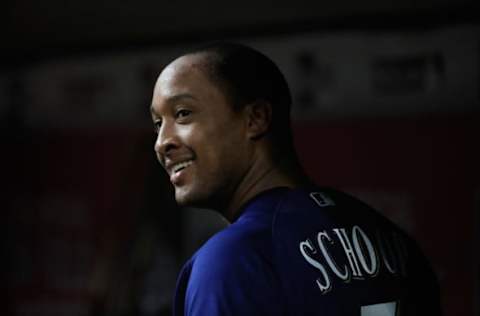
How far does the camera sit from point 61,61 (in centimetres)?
411

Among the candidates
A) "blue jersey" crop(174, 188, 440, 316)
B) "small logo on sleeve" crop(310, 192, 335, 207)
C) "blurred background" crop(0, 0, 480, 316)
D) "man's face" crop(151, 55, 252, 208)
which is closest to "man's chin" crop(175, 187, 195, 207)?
"man's face" crop(151, 55, 252, 208)

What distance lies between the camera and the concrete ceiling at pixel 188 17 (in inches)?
131

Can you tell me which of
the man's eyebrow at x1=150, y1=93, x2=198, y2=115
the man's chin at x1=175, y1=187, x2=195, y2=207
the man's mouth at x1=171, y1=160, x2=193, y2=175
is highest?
the man's eyebrow at x1=150, y1=93, x2=198, y2=115

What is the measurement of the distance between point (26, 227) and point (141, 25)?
140 centimetres

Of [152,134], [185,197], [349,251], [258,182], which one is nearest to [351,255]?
[349,251]

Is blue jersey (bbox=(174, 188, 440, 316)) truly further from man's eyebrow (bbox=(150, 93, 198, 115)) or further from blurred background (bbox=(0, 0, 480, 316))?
blurred background (bbox=(0, 0, 480, 316))

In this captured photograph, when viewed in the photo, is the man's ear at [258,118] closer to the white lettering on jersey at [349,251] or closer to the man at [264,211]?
the man at [264,211]

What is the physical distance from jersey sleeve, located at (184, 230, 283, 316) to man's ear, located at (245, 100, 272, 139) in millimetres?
323

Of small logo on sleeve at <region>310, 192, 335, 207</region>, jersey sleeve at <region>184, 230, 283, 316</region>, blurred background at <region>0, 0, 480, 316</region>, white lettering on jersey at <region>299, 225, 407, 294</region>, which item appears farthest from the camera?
blurred background at <region>0, 0, 480, 316</region>

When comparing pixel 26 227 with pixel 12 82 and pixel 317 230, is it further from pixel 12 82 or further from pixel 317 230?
pixel 317 230

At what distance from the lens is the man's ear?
1.50 meters

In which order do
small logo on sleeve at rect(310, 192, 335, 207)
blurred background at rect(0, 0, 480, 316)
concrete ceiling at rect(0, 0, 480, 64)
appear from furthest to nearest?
1. concrete ceiling at rect(0, 0, 480, 64)
2. blurred background at rect(0, 0, 480, 316)
3. small logo on sleeve at rect(310, 192, 335, 207)

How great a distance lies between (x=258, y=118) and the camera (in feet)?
4.94

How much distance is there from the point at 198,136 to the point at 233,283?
0.37 metres
